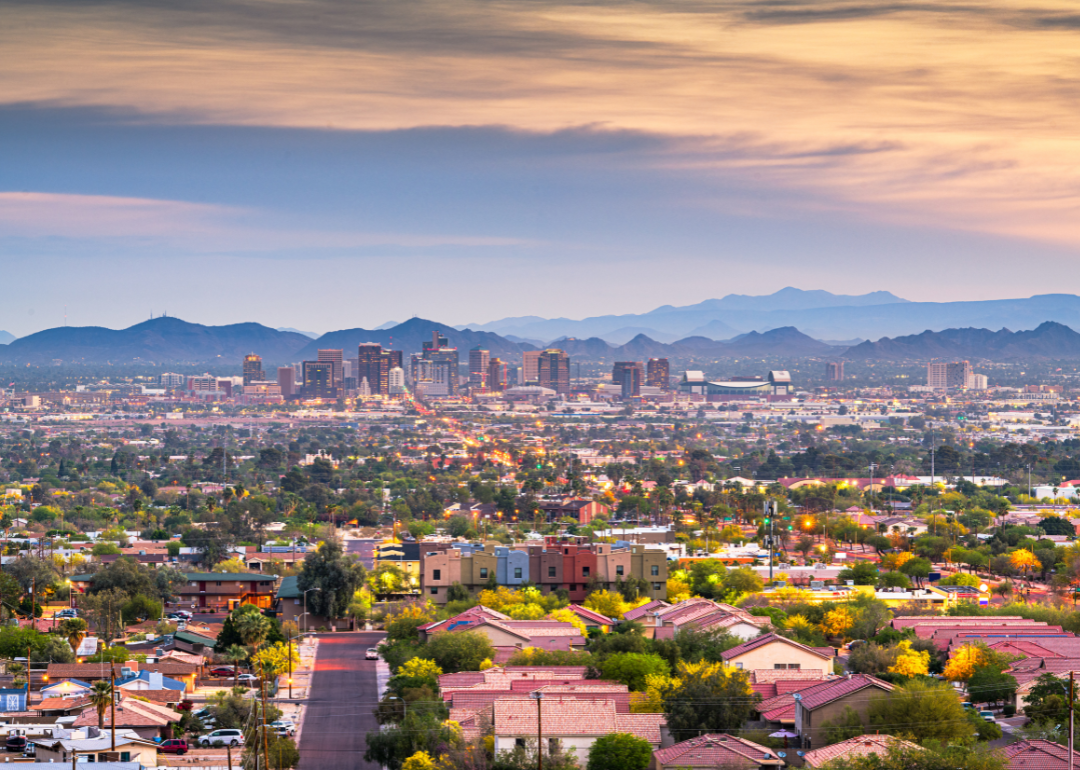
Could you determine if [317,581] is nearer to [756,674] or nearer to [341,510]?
[756,674]

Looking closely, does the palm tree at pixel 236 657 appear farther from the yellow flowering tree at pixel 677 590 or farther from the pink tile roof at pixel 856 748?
the pink tile roof at pixel 856 748

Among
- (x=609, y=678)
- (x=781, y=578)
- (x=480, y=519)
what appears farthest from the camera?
(x=480, y=519)

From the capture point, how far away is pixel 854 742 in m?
27.9

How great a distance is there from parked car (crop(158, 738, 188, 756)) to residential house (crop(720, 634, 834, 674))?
43.6 feet

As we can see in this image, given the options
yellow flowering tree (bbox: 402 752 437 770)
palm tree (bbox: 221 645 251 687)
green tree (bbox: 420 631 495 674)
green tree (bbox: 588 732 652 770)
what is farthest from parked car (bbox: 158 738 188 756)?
green tree (bbox: 588 732 652 770)

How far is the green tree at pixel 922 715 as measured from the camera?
1156 inches

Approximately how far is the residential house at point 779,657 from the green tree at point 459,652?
6.37 meters

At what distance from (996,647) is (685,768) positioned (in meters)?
14.8

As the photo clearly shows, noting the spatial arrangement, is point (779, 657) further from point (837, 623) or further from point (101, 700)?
point (101, 700)

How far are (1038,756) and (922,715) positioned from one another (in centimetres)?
297

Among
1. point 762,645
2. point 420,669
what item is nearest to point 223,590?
point 420,669

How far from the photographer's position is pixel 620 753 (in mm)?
28188

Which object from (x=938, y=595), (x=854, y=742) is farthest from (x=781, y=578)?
(x=854, y=742)

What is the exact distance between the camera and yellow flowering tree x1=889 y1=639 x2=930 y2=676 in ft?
121
